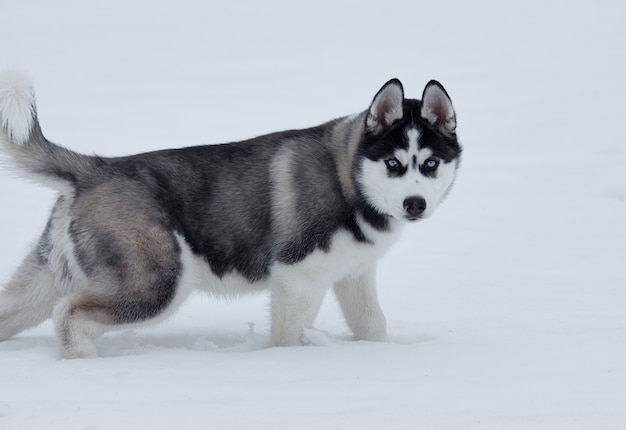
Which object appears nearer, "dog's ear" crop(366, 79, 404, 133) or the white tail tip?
the white tail tip

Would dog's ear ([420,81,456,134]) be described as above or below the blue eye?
above

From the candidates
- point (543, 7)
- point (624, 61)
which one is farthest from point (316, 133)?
point (543, 7)

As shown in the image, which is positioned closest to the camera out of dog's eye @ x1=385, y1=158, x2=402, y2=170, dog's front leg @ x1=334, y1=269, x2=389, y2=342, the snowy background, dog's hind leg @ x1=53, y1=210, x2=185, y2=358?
the snowy background

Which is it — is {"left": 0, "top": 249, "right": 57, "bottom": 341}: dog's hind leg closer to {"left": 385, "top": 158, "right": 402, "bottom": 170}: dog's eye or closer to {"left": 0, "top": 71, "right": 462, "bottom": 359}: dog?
{"left": 0, "top": 71, "right": 462, "bottom": 359}: dog

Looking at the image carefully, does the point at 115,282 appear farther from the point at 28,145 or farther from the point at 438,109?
the point at 438,109

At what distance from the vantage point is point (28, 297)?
5.75 m

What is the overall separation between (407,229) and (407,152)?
4811mm

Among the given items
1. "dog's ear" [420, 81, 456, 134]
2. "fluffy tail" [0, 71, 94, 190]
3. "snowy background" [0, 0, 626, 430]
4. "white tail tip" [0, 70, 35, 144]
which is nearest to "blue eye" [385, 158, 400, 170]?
"dog's ear" [420, 81, 456, 134]

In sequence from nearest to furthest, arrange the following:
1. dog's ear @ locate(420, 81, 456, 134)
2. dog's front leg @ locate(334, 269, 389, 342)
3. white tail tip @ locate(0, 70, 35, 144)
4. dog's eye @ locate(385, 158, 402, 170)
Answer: white tail tip @ locate(0, 70, 35, 144) → dog's eye @ locate(385, 158, 402, 170) → dog's ear @ locate(420, 81, 456, 134) → dog's front leg @ locate(334, 269, 389, 342)

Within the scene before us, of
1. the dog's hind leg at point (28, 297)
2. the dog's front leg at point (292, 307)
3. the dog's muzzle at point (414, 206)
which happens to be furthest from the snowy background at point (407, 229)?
the dog's muzzle at point (414, 206)

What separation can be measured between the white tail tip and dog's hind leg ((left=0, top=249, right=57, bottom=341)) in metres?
0.78

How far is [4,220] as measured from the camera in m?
9.95

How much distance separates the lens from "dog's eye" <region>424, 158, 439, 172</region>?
559 centimetres

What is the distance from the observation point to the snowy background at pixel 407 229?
4.28m
